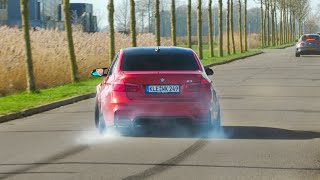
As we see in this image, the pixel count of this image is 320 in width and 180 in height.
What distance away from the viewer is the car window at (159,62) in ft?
39.2

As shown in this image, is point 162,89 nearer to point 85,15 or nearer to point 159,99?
point 159,99

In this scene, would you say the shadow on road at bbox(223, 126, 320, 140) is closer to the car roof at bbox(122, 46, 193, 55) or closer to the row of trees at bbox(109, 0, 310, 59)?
the car roof at bbox(122, 46, 193, 55)

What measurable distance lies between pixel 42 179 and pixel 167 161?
72.0 inches

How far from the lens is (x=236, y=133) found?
1195 centimetres

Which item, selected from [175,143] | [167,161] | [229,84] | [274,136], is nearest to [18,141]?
[175,143]

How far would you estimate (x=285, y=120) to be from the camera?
14.0m

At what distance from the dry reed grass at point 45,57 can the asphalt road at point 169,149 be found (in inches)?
302

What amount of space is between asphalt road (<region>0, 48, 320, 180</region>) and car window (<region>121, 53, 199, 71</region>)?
1.07 m

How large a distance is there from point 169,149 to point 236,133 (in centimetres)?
211

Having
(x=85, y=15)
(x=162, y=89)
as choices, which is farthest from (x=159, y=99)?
(x=85, y=15)

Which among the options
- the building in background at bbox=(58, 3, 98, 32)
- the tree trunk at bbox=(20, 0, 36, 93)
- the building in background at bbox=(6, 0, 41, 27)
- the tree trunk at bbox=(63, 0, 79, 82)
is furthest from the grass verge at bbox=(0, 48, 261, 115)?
the building in background at bbox=(58, 3, 98, 32)

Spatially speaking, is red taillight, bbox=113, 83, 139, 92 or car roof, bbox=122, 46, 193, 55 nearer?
red taillight, bbox=113, 83, 139, 92

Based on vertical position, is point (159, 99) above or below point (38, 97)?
above

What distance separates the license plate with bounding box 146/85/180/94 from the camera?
1134 centimetres
